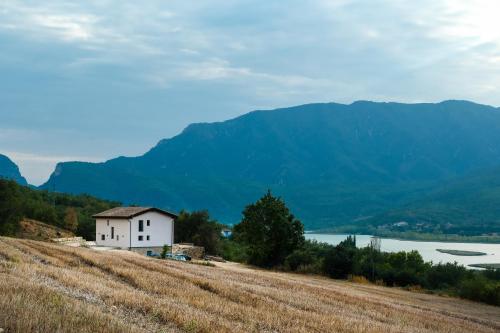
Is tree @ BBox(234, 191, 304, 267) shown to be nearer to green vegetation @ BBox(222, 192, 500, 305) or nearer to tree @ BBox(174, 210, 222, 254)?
green vegetation @ BBox(222, 192, 500, 305)

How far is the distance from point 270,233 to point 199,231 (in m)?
28.6

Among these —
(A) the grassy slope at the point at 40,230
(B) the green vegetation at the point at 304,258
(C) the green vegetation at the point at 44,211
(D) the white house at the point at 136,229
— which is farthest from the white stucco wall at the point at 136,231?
(C) the green vegetation at the point at 44,211

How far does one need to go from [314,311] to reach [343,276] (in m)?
40.1

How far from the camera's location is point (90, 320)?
10508mm

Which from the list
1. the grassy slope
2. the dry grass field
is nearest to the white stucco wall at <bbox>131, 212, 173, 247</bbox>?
the grassy slope

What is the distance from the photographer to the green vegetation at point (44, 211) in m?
71.2

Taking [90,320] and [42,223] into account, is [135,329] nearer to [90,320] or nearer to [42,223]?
[90,320]

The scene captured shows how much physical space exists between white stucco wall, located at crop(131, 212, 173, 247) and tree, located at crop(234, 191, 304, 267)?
11.4 meters

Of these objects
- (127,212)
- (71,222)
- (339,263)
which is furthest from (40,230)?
(339,263)

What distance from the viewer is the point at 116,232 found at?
72.1m

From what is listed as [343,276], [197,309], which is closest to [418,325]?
[197,309]

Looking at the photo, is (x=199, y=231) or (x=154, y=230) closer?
(x=154, y=230)

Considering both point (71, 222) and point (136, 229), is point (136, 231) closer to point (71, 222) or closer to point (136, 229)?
point (136, 229)

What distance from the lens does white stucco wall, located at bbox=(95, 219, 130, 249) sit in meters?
70.7
